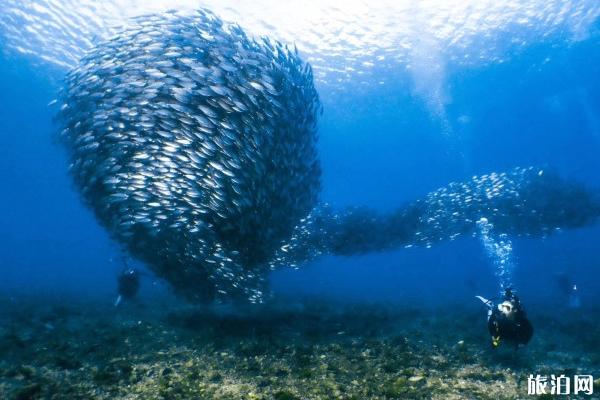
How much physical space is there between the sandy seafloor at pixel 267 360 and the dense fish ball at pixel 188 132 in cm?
287

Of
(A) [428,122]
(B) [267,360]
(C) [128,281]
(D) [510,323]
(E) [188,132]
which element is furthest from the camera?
(A) [428,122]

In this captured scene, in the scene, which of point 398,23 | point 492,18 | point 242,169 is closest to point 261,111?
point 242,169

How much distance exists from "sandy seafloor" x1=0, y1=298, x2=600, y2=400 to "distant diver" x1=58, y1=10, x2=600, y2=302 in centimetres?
241

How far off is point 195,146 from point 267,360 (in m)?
5.05

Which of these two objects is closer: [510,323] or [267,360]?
[510,323]

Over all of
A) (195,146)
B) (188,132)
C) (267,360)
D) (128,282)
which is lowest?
(267,360)

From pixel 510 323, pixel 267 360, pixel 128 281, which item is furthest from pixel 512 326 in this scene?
pixel 128 281

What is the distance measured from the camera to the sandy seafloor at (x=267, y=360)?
5336 mm

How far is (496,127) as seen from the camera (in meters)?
45.3

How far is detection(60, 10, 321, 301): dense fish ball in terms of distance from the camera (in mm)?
8266

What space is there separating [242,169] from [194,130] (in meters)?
1.60

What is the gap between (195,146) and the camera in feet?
27.3

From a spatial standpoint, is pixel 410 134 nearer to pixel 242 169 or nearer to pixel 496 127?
pixel 496 127

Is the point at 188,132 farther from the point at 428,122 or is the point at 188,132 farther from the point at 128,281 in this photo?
the point at 428,122
